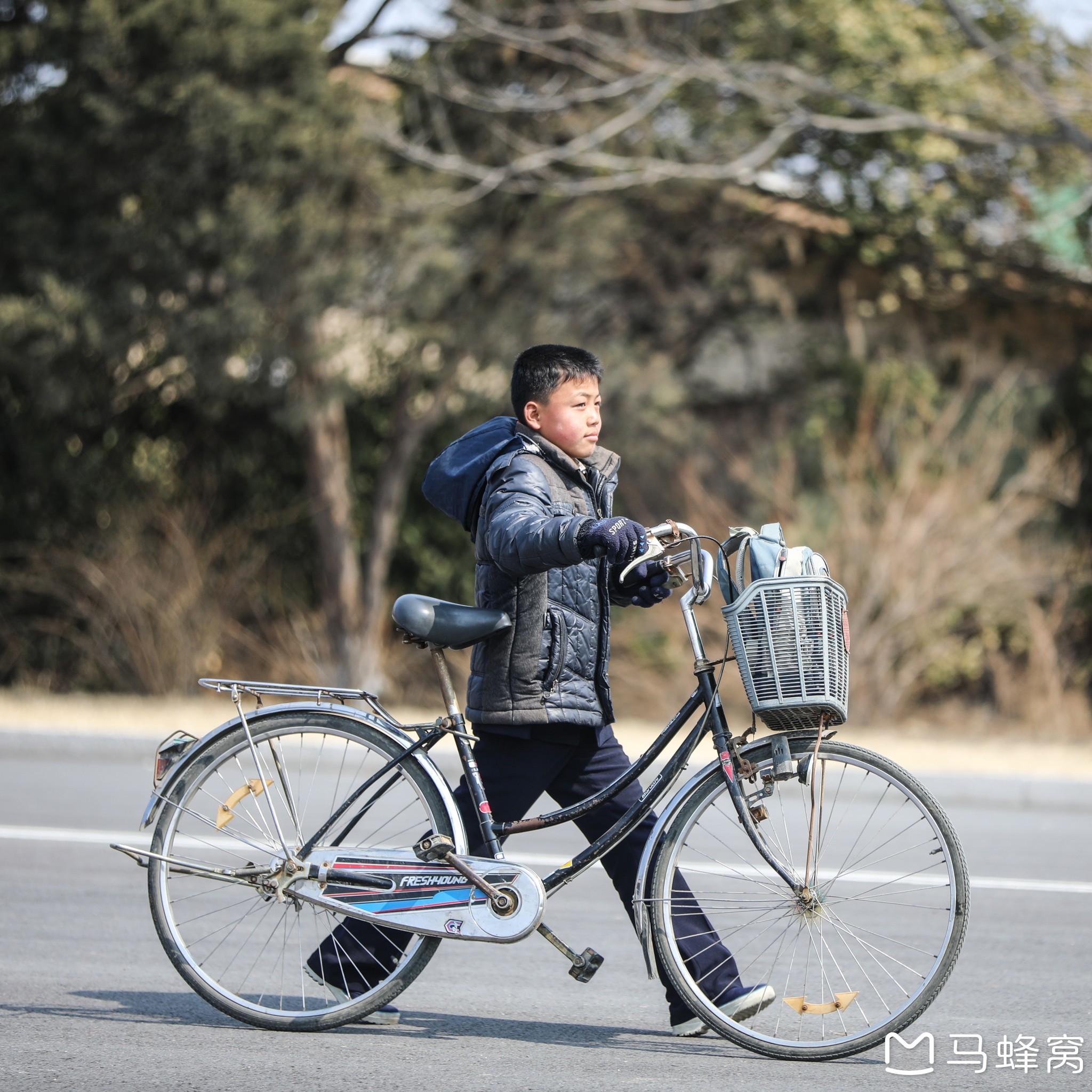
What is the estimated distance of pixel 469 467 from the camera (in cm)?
383

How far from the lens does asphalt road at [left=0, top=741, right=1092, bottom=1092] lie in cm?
354

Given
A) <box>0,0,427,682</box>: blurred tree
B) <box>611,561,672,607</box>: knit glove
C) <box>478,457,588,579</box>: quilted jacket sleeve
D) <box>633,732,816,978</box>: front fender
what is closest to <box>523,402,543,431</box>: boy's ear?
<box>478,457,588,579</box>: quilted jacket sleeve

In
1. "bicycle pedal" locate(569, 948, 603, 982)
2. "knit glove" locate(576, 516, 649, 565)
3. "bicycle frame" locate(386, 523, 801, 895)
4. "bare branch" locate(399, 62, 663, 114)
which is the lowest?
"bicycle pedal" locate(569, 948, 603, 982)

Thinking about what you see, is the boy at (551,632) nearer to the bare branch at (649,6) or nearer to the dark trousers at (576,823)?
the dark trousers at (576,823)

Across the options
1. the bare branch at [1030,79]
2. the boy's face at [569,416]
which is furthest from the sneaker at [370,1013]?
the bare branch at [1030,79]

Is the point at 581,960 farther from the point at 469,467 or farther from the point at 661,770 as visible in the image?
the point at 469,467

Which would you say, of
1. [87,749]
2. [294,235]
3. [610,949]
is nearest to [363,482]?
[294,235]

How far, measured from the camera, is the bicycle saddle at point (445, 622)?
3.68 metres

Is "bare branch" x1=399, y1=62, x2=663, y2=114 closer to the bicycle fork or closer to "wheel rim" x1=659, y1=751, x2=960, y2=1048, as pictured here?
"wheel rim" x1=659, y1=751, x2=960, y2=1048

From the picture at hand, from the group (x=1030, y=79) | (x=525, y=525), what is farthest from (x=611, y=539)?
(x=1030, y=79)

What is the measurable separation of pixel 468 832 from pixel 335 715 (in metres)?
0.48

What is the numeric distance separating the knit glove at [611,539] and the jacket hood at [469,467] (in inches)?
18.5

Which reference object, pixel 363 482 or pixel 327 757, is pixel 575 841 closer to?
pixel 327 757

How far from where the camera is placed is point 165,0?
388 inches
